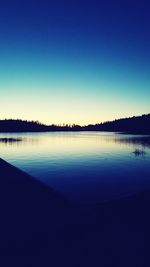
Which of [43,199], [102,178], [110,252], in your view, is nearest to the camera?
[110,252]

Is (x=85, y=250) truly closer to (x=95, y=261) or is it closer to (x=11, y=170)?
(x=95, y=261)

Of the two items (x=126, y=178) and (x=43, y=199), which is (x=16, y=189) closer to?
(x=43, y=199)

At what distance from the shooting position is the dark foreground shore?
6.38 m

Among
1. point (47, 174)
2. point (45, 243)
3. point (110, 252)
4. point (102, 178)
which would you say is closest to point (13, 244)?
point (45, 243)

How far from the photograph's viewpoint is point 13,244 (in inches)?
276

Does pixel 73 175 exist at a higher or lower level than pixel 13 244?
lower

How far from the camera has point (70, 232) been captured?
26.0 ft

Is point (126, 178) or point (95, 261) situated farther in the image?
point (126, 178)

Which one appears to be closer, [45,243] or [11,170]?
[45,243]

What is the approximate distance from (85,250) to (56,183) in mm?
17399

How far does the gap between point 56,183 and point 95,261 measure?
17.9 metres

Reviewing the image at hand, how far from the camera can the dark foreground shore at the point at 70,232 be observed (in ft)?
20.9

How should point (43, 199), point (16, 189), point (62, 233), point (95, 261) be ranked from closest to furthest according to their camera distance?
point (95, 261) < point (62, 233) < point (43, 199) < point (16, 189)

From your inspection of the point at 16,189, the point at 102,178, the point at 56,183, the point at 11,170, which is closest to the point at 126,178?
the point at 102,178
